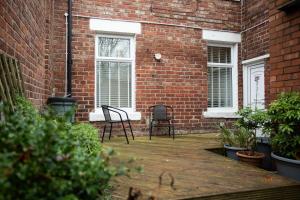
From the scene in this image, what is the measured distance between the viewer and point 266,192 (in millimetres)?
2820

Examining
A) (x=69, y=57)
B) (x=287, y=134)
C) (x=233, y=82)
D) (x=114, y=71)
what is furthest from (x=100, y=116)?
(x=287, y=134)

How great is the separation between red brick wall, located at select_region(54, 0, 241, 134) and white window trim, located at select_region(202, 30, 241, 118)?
156mm

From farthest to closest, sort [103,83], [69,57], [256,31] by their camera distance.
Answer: [256,31], [103,83], [69,57]

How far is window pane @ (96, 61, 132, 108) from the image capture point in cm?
741

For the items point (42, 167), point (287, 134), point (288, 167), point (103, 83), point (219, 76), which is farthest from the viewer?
point (219, 76)

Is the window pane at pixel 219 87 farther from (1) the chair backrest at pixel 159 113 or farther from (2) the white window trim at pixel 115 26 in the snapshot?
(2) the white window trim at pixel 115 26

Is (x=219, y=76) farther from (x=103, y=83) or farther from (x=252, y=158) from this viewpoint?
(x=252, y=158)

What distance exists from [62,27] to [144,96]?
2379 mm

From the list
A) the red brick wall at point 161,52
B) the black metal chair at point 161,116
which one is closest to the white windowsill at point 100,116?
the red brick wall at point 161,52

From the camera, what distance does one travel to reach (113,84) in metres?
7.54

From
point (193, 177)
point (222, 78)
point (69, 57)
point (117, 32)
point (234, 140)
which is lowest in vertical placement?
point (193, 177)

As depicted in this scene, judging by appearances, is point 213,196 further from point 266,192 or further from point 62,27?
point 62,27

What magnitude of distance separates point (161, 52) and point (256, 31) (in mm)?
2448

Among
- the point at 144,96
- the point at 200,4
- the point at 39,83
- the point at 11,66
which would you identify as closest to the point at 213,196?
the point at 11,66
